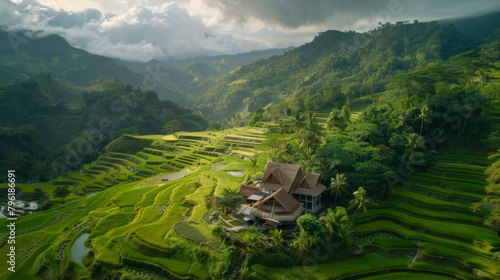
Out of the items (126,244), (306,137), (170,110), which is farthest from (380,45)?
(126,244)

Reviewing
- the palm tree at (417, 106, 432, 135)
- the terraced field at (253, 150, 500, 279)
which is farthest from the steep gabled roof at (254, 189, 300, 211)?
the palm tree at (417, 106, 432, 135)

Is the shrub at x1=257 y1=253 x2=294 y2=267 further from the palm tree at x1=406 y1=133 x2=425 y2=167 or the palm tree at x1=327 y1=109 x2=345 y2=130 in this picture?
the palm tree at x1=327 y1=109 x2=345 y2=130

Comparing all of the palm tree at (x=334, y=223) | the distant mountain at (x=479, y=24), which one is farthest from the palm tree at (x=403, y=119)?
the distant mountain at (x=479, y=24)

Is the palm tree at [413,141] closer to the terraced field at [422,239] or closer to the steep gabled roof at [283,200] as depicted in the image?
the terraced field at [422,239]

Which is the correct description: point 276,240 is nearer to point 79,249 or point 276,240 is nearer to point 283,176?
point 283,176

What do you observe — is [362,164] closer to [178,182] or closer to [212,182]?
[212,182]

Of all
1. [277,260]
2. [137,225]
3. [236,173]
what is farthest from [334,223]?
[236,173]

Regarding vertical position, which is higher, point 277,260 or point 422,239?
point 277,260
